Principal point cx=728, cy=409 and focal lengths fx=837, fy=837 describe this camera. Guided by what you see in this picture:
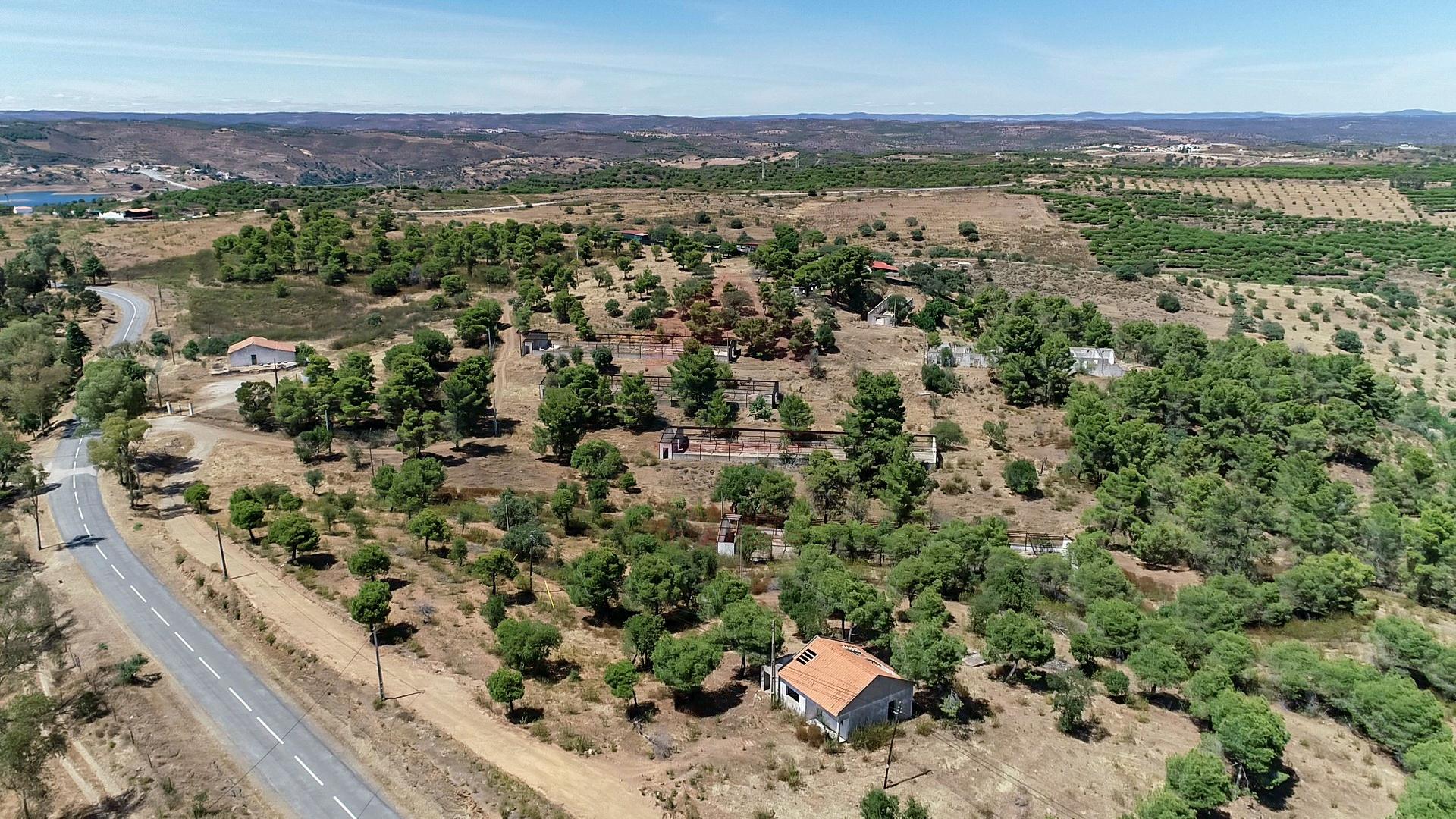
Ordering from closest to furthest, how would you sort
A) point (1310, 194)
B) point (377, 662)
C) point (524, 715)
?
point (524, 715)
point (377, 662)
point (1310, 194)

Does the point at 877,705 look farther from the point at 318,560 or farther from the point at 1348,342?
the point at 1348,342

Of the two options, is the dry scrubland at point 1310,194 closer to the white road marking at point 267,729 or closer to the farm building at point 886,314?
the farm building at point 886,314

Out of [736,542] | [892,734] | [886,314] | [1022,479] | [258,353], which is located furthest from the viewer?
[886,314]

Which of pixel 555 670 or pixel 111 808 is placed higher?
pixel 111 808

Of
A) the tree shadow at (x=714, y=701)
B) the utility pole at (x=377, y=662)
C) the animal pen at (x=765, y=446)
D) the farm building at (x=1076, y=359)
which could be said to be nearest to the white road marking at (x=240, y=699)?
the utility pole at (x=377, y=662)

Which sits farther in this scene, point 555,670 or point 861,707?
point 555,670

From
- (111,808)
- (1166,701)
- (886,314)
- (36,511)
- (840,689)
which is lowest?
(1166,701)

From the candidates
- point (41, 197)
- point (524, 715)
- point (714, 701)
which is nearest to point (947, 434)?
point (714, 701)
